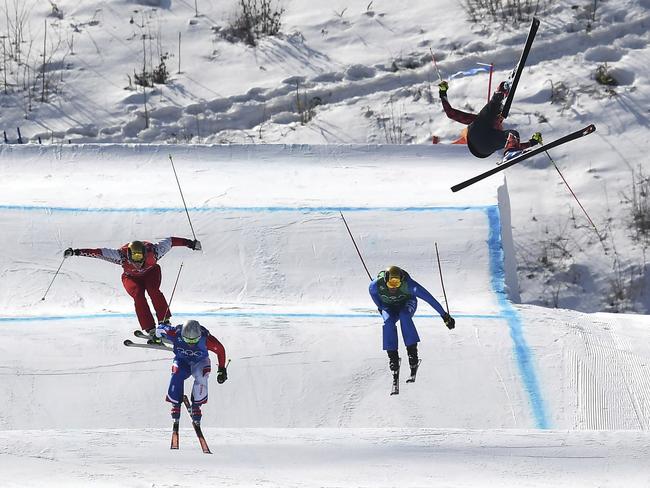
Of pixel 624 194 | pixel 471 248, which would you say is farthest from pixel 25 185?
pixel 624 194

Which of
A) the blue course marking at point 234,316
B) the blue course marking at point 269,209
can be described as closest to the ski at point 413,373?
the blue course marking at point 234,316

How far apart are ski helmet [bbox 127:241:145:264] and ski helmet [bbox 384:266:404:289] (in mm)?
2072

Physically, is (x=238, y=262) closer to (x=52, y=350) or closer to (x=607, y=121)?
(x=52, y=350)

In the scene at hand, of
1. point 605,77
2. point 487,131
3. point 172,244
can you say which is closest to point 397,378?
point 172,244

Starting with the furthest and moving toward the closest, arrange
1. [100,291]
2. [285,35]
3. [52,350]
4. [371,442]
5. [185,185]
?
1. [285,35]
2. [185,185]
3. [100,291]
4. [52,350]
5. [371,442]

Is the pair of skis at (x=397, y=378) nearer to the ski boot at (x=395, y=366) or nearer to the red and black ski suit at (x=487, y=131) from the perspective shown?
the ski boot at (x=395, y=366)

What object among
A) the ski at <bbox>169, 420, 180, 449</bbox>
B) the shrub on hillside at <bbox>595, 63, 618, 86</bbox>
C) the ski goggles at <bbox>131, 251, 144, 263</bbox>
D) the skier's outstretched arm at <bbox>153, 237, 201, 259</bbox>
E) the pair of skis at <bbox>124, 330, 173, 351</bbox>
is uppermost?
the shrub on hillside at <bbox>595, 63, 618, 86</bbox>

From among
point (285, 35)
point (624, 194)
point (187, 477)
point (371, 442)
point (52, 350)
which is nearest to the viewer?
point (187, 477)

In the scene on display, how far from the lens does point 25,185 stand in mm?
13961

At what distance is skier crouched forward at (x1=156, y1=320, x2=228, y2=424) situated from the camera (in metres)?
9.27

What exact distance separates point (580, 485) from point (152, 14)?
38.2 feet

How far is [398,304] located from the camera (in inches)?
393

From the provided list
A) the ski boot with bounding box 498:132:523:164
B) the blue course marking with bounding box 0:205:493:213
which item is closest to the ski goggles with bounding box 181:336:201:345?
the ski boot with bounding box 498:132:523:164

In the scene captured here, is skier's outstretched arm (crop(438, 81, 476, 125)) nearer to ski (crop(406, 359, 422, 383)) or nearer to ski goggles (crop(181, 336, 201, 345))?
ski (crop(406, 359, 422, 383))
